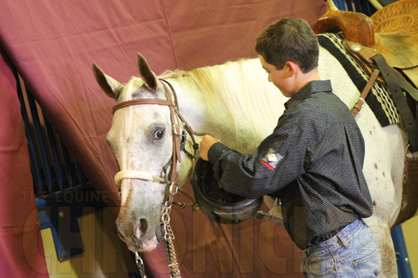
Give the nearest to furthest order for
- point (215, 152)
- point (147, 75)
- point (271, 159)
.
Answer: point (271, 159) → point (215, 152) → point (147, 75)

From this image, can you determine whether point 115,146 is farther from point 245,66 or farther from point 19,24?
point 19,24

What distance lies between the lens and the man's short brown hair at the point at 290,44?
1.02 m

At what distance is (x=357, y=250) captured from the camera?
1070 millimetres

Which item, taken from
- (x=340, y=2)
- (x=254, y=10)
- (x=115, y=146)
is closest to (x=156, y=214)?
(x=115, y=146)

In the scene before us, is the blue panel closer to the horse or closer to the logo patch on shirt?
the horse

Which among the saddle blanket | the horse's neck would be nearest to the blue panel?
the saddle blanket

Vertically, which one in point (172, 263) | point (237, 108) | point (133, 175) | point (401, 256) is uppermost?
point (237, 108)

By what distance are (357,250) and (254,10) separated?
1.39m

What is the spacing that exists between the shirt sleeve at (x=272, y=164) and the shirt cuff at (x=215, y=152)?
0.22ft

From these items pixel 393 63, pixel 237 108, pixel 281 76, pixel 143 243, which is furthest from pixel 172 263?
pixel 393 63

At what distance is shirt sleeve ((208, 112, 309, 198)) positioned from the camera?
3.20 feet

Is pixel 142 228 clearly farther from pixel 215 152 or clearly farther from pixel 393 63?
pixel 393 63

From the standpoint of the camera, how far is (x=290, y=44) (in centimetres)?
101

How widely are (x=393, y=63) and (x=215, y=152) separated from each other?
0.88 meters
